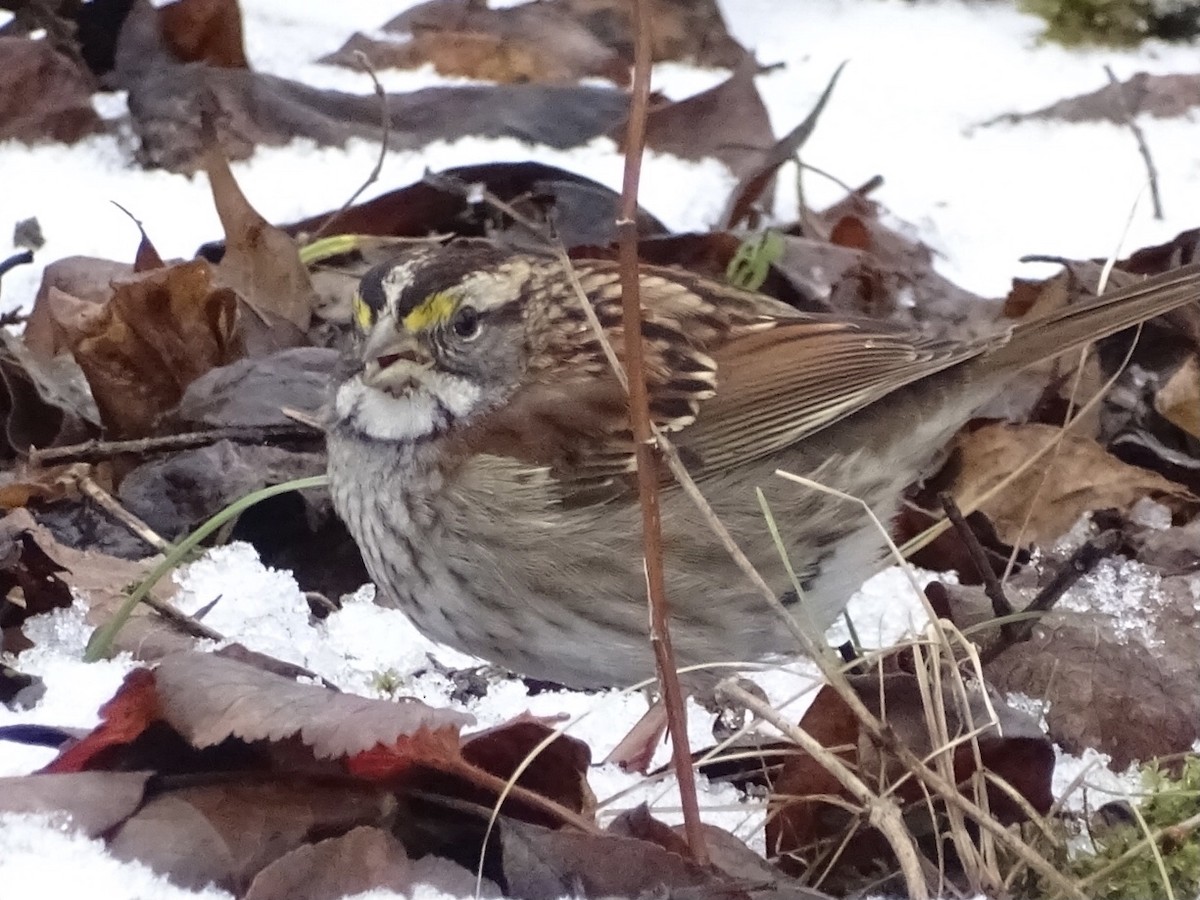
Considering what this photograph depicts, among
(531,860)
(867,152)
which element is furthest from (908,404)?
(867,152)

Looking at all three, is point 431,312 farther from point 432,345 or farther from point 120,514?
point 120,514

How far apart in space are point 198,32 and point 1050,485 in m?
2.77

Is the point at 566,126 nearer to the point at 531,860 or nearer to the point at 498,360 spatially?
the point at 498,360

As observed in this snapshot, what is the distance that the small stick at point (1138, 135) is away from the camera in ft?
15.7

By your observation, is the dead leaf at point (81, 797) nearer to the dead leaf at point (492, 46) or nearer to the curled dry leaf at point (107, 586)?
the curled dry leaf at point (107, 586)

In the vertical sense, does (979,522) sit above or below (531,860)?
below

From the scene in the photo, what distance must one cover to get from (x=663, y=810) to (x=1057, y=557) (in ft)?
4.59

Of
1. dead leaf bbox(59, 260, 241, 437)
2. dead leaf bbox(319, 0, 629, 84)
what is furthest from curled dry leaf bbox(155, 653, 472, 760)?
dead leaf bbox(319, 0, 629, 84)

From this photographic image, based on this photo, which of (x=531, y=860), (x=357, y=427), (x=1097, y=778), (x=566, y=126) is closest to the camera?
(x=531, y=860)

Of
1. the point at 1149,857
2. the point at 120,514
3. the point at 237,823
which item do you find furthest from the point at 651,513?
the point at 120,514

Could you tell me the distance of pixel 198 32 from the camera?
4953mm

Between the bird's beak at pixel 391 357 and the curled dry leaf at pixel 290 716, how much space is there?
0.93 metres

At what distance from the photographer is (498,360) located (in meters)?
3.17

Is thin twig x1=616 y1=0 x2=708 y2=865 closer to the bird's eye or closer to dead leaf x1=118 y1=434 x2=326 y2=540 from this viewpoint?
the bird's eye
